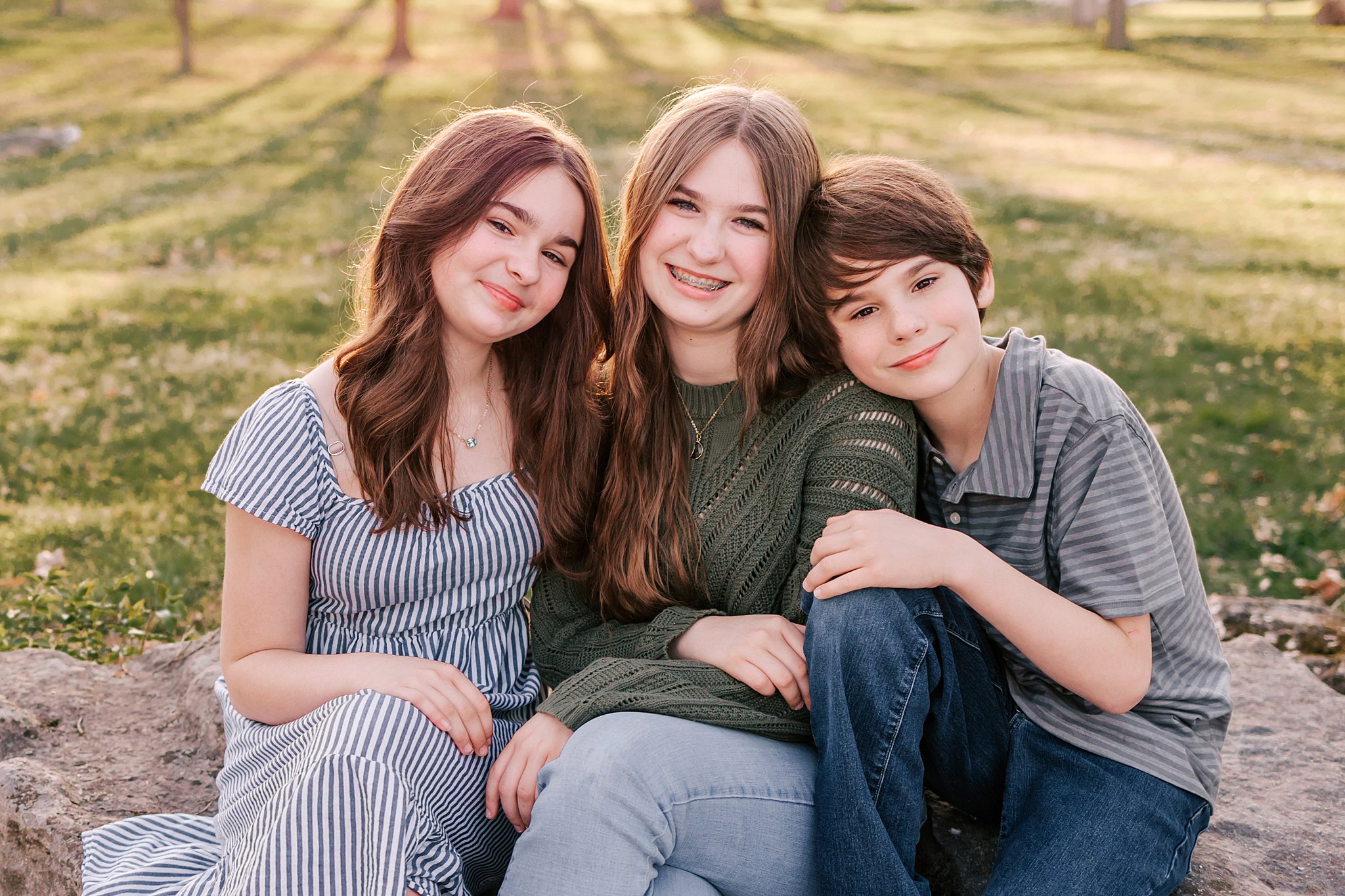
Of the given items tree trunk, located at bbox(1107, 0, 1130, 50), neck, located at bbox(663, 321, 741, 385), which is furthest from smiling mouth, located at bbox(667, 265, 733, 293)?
tree trunk, located at bbox(1107, 0, 1130, 50)

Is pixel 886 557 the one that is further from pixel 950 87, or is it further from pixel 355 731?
pixel 950 87

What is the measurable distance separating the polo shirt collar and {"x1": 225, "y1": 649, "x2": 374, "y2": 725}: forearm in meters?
1.36

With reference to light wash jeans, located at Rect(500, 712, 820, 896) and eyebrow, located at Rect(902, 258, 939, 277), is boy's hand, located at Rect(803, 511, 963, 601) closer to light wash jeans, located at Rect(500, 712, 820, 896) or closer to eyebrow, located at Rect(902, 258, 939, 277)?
light wash jeans, located at Rect(500, 712, 820, 896)

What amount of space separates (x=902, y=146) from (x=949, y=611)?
41.7ft

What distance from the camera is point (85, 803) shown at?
277cm

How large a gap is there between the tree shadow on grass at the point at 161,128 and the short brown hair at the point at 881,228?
11791mm

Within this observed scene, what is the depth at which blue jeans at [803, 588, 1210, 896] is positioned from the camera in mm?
2107

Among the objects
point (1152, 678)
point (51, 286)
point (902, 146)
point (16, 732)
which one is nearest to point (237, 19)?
point (902, 146)

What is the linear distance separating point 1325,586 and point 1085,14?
81.3ft

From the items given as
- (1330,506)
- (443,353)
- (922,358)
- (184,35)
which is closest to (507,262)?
(443,353)

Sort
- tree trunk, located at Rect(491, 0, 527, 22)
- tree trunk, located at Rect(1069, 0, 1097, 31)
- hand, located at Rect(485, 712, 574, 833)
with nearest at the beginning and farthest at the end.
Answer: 1. hand, located at Rect(485, 712, 574, 833)
2. tree trunk, located at Rect(491, 0, 527, 22)
3. tree trunk, located at Rect(1069, 0, 1097, 31)

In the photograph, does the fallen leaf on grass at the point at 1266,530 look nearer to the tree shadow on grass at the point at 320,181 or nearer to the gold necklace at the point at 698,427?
the gold necklace at the point at 698,427

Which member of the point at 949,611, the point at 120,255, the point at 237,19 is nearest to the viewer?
the point at 949,611

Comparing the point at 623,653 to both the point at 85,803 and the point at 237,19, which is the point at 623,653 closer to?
the point at 85,803
